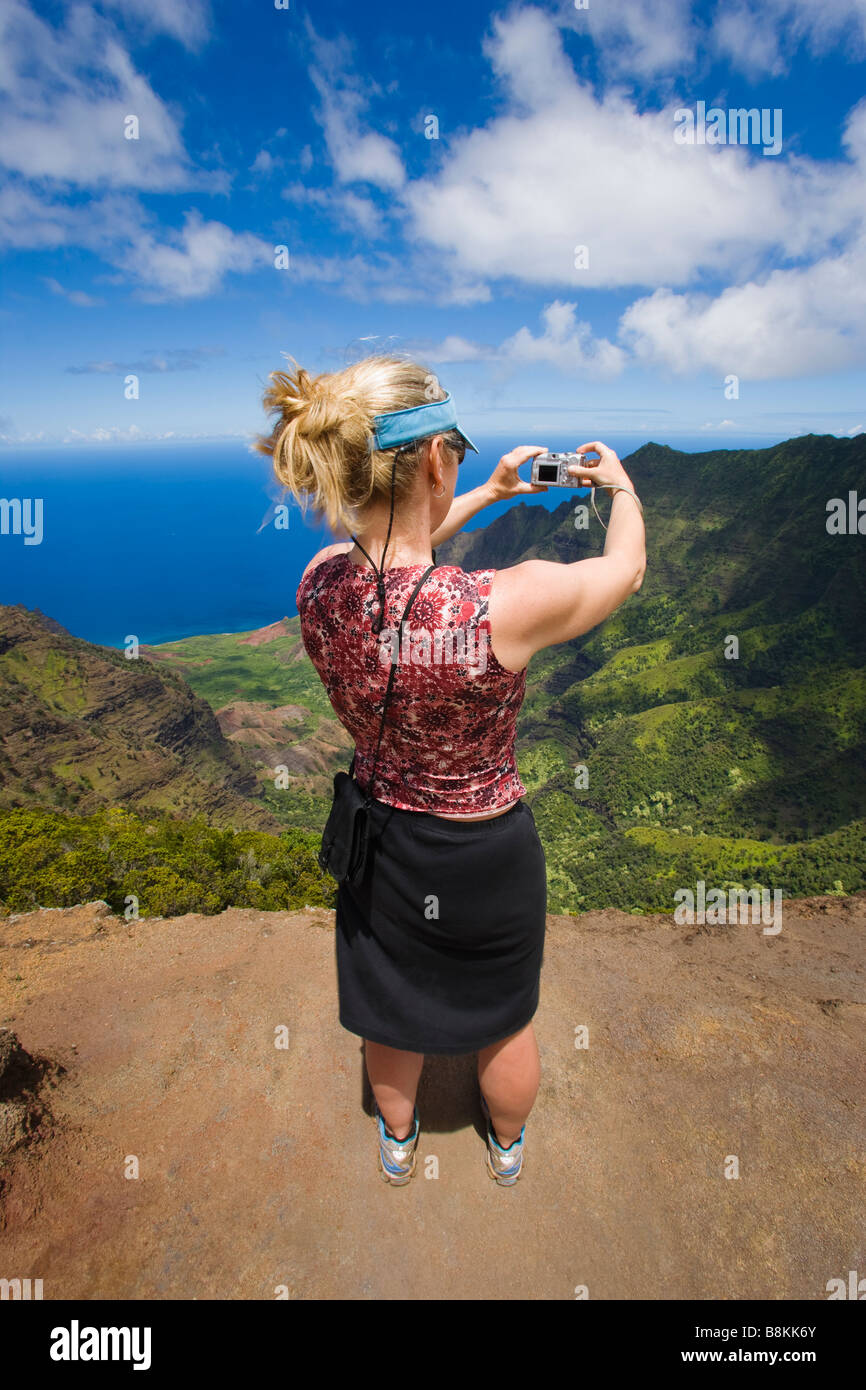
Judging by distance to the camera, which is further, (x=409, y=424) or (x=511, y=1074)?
(x=511, y=1074)

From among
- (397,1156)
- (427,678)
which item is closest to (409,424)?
(427,678)

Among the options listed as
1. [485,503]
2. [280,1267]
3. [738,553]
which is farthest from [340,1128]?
[738,553]

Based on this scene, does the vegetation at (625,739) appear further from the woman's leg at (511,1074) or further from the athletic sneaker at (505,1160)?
the woman's leg at (511,1074)

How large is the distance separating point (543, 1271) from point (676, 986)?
3.02m

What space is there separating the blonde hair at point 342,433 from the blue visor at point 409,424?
2cm

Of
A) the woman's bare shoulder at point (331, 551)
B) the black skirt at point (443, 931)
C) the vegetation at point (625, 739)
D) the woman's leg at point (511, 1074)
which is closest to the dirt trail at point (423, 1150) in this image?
the woman's leg at point (511, 1074)

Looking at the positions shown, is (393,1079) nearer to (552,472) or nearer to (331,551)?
(331,551)

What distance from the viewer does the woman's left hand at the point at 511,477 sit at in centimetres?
250

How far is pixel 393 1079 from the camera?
10.3 ft

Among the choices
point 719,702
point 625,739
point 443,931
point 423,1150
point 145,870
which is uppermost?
point 719,702

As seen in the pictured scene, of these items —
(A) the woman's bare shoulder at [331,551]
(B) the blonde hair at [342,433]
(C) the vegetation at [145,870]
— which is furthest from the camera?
(C) the vegetation at [145,870]

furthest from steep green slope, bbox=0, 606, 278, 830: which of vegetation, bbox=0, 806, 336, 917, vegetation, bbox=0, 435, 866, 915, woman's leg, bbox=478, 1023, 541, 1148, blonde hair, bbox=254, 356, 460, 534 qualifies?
blonde hair, bbox=254, 356, 460, 534

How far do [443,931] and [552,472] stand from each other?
1.89 m

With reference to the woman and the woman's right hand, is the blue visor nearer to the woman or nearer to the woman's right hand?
the woman
